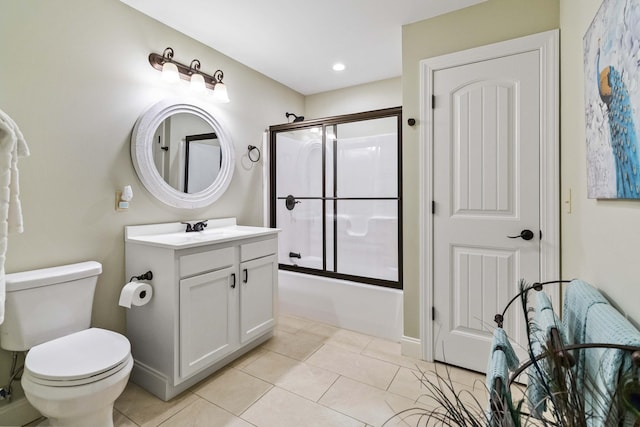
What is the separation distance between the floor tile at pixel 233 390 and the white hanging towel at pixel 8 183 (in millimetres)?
1119

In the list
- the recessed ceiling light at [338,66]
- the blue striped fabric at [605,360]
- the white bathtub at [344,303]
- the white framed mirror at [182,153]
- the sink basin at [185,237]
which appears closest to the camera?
the blue striped fabric at [605,360]

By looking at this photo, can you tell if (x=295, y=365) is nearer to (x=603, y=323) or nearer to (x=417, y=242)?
(x=417, y=242)

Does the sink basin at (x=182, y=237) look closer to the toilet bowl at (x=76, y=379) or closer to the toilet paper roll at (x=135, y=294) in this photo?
the toilet paper roll at (x=135, y=294)

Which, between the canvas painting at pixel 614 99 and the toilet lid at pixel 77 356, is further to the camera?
the toilet lid at pixel 77 356

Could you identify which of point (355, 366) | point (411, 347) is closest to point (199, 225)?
point (355, 366)

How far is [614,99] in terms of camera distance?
96 cm

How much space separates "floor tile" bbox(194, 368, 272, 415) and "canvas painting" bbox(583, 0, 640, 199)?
1969mm

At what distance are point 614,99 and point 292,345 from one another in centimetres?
236

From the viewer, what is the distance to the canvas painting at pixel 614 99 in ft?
2.77

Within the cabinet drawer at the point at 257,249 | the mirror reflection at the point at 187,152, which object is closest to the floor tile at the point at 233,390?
the cabinet drawer at the point at 257,249

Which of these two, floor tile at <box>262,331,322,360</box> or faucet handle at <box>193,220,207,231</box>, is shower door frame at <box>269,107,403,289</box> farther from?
faucet handle at <box>193,220,207,231</box>

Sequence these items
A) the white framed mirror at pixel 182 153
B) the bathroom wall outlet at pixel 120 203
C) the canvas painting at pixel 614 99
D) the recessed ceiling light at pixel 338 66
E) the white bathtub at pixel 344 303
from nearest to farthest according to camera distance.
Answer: the canvas painting at pixel 614 99, the bathroom wall outlet at pixel 120 203, the white framed mirror at pixel 182 153, the white bathtub at pixel 344 303, the recessed ceiling light at pixel 338 66

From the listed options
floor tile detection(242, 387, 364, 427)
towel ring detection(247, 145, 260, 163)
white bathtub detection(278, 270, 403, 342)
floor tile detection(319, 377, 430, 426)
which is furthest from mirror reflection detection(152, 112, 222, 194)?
floor tile detection(319, 377, 430, 426)

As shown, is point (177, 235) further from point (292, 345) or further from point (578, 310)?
point (578, 310)
